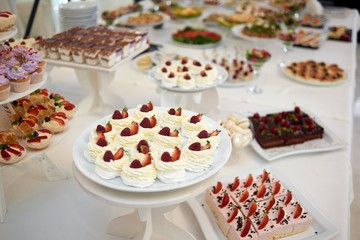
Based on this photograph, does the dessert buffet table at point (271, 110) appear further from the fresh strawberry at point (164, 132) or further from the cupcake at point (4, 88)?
the cupcake at point (4, 88)

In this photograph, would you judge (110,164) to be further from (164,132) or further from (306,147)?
(306,147)

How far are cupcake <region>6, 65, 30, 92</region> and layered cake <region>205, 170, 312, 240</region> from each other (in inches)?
30.4

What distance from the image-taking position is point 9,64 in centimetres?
138

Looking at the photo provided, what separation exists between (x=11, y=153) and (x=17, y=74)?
0.28 metres

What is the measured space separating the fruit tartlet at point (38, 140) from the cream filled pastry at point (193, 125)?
477 mm

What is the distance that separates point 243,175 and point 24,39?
1.37 metres

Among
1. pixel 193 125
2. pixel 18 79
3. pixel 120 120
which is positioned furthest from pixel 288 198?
pixel 18 79

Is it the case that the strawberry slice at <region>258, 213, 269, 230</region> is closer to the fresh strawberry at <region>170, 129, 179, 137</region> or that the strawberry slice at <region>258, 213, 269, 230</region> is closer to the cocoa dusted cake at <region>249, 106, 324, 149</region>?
the fresh strawberry at <region>170, 129, 179, 137</region>

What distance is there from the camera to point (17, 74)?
129 centimetres

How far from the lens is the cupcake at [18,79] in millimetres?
1289

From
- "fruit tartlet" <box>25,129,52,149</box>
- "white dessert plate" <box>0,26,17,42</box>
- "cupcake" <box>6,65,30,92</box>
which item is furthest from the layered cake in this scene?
Result: "white dessert plate" <box>0,26,17,42</box>

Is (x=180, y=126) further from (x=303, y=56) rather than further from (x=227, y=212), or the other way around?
(x=303, y=56)

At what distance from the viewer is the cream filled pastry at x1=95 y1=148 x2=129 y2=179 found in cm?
100

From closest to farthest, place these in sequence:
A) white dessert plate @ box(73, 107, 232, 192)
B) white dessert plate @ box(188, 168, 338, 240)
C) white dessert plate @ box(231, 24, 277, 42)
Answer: white dessert plate @ box(73, 107, 232, 192) → white dessert plate @ box(188, 168, 338, 240) → white dessert plate @ box(231, 24, 277, 42)
